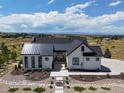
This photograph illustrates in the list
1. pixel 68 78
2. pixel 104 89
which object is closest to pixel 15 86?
pixel 68 78

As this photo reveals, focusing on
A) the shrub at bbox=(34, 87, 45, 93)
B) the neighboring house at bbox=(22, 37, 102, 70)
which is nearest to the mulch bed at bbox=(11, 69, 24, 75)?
the neighboring house at bbox=(22, 37, 102, 70)

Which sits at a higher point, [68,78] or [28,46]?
[28,46]

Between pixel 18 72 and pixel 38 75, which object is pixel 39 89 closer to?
pixel 38 75

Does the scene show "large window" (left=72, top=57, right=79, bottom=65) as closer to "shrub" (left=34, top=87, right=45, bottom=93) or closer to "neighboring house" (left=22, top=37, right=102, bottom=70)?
"neighboring house" (left=22, top=37, right=102, bottom=70)

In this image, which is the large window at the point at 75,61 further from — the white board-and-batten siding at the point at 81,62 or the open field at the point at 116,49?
the open field at the point at 116,49

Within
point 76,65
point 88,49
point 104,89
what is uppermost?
point 88,49

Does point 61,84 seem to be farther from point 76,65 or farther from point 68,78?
point 76,65

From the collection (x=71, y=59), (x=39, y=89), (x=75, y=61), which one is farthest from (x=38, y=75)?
(x=75, y=61)

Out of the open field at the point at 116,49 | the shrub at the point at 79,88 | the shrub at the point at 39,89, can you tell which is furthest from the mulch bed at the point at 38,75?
the open field at the point at 116,49

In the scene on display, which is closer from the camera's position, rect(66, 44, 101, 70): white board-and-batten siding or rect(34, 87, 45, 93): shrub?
rect(34, 87, 45, 93): shrub
